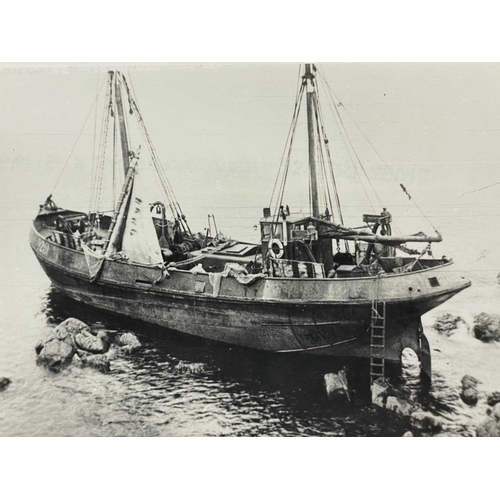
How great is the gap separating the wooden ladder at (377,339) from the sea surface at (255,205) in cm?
50

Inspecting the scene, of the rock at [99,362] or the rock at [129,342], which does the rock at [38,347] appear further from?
the rock at [129,342]

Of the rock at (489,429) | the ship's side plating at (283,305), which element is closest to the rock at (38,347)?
the ship's side plating at (283,305)

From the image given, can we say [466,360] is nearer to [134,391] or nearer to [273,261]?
[273,261]

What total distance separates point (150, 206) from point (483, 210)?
8.18m

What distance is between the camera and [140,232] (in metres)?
12.3

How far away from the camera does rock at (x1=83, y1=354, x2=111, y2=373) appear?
33.9 feet

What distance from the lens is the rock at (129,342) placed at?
1129cm

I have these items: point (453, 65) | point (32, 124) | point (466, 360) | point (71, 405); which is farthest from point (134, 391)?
point (453, 65)

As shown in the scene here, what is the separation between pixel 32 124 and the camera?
10297mm

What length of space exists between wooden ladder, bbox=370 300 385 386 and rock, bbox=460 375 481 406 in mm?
1580

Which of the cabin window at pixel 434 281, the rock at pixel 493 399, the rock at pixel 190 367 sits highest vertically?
the cabin window at pixel 434 281

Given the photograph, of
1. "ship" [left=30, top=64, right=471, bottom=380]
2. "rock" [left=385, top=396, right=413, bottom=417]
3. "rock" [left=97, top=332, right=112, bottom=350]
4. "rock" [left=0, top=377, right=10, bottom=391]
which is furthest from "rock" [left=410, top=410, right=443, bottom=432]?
"rock" [left=0, top=377, right=10, bottom=391]

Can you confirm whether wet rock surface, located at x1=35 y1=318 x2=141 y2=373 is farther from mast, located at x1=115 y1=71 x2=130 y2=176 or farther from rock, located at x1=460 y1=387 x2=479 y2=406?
rock, located at x1=460 y1=387 x2=479 y2=406

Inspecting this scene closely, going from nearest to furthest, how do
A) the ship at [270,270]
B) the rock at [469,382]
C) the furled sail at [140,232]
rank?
the rock at [469,382] < the ship at [270,270] < the furled sail at [140,232]
